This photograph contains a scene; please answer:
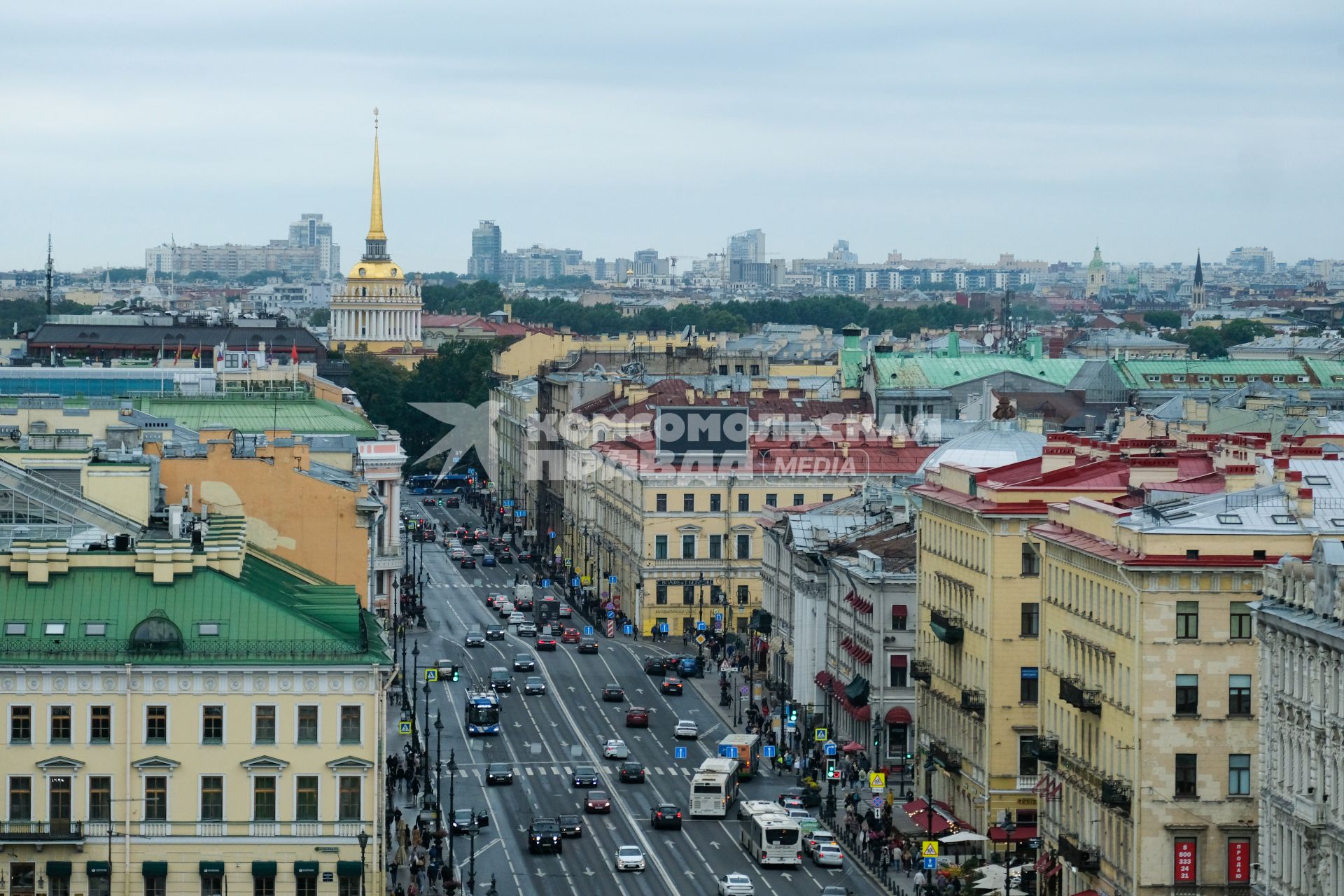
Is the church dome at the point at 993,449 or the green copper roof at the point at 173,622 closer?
the green copper roof at the point at 173,622

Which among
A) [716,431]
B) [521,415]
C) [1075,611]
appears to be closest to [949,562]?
[1075,611]

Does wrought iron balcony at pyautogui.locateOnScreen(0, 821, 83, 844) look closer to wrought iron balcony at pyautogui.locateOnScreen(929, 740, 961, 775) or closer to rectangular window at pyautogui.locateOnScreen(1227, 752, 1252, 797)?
rectangular window at pyautogui.locateOnScreen(1227, 752, 1252, 797)

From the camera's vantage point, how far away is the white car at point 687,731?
104 metres

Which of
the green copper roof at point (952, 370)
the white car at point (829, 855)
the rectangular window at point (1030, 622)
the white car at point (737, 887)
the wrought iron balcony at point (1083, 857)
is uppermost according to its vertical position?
the green copper roof at point (952, 370)

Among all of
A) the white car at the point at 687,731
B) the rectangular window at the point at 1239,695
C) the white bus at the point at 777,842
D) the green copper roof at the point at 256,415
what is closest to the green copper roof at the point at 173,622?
the white bus at the point at 777,842

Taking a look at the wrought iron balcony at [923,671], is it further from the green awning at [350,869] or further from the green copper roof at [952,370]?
the green copper roof at [952,370]

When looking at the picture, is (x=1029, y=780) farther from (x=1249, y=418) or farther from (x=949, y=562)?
(x=1249, y=418)

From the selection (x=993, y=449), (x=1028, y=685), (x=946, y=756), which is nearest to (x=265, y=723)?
(x=1028, y=685)

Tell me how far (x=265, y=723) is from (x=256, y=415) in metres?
57.5

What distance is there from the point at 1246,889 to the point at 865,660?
30133 millimetres

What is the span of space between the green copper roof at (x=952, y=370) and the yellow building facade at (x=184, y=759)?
115 metres

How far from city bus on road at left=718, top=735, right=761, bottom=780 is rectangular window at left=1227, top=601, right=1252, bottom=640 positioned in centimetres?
2755

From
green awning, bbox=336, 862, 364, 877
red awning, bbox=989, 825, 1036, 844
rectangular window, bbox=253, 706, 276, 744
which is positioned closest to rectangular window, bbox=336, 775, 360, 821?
green awning, bbox=336, 862, 364, 877

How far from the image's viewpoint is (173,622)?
64.8 meters
